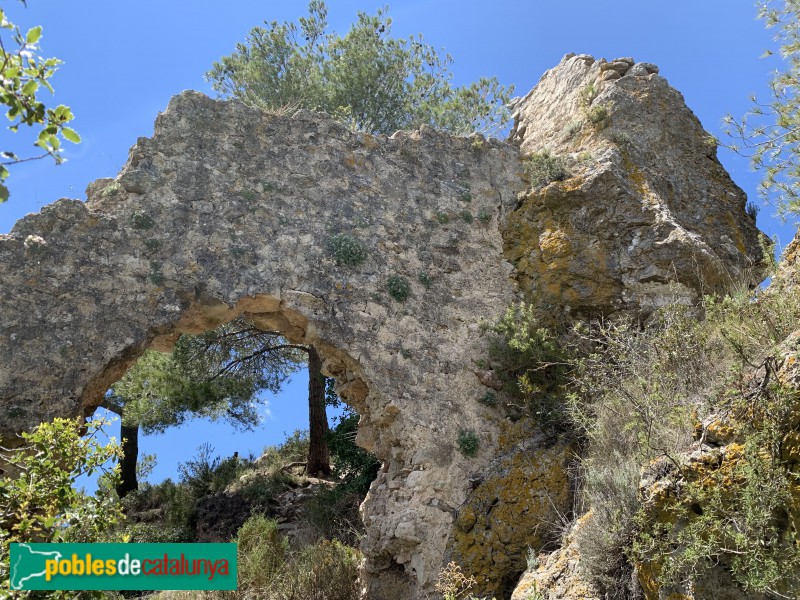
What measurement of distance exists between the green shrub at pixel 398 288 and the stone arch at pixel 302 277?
4 cm

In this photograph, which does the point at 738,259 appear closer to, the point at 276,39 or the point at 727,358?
the point at 727,358

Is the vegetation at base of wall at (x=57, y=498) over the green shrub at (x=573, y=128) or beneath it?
beneath

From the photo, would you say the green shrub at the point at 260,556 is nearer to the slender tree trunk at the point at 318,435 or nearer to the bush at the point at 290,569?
the bush at the point at 290,569

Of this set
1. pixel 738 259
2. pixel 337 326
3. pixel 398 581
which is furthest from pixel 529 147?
→ pixel 398 581

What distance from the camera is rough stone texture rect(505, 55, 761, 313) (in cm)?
786

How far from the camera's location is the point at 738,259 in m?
8.39

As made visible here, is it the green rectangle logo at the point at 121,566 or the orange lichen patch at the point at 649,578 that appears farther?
the orange lichen patch at the point at 649,578

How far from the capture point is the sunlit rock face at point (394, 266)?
661cm

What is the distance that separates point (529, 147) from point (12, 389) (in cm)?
659

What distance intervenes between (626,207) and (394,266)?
2566mm

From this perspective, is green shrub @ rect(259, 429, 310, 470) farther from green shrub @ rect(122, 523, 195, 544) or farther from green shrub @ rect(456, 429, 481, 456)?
green shrub @ rect(456, 429, 481, 456)

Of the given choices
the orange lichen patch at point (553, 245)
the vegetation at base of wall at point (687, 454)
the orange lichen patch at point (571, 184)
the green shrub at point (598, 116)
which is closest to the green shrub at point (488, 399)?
the vegetation at base of wall at point (687, 454)

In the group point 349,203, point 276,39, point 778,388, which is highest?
point 276,39

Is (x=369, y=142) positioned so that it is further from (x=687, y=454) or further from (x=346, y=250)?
(x=687, y=454)
